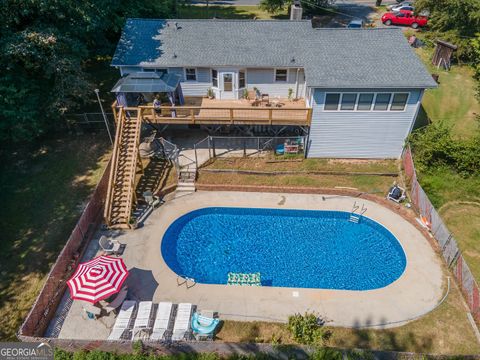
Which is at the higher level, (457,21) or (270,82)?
(457,21)

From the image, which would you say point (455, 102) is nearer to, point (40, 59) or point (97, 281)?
point (97, 281)

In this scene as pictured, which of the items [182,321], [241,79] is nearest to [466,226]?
[182,321]

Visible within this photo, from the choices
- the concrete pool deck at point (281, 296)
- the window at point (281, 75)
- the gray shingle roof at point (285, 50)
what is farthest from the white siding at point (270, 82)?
the concrete pool deck at point (281, 296)

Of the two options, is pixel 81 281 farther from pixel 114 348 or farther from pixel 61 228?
pixel 61 228

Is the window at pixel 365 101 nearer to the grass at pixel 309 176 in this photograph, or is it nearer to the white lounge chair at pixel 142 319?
the grass at pixel 309 176

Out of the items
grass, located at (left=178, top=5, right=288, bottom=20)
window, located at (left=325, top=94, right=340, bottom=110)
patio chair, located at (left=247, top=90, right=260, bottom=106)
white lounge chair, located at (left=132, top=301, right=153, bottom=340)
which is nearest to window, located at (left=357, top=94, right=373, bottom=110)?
window, located at (left=325, top=94, right=340, bottom=110)

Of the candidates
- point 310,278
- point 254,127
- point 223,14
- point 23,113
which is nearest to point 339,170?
point 254,127
